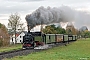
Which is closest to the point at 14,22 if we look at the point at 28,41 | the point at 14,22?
the point at 14,22

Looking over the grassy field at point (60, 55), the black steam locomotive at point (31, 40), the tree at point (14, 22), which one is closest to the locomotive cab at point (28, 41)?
the black steam locomotive at point (31, 40)

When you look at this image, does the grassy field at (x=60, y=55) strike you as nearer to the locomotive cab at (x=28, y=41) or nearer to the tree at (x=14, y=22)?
the locomotive cab at (x=28, y=41)

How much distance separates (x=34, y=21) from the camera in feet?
154

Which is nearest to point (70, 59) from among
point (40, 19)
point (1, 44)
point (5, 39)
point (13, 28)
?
point (40, 19)

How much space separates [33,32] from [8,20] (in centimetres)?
5895

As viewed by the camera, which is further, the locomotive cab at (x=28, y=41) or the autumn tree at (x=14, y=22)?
the autumn tree at (x=14, y=22)

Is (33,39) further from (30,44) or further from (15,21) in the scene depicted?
(15,21)

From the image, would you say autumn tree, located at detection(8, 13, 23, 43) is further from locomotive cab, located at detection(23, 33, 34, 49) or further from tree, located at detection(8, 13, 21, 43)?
locomotive cab, located at detection(23, 33, 34, 49)

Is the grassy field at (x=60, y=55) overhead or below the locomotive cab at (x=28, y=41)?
below

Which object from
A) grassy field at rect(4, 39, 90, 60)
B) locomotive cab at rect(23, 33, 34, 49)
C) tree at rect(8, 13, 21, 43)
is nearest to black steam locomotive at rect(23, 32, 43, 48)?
locomotive cab at rect(23, 33, 34, 49)

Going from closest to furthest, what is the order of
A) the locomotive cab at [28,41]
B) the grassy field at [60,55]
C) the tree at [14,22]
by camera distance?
the grassy field at [60,55] → the locomotive cab at [28,41] → the tree at [14,22]

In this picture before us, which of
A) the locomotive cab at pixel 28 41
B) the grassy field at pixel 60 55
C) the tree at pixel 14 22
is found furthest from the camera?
the tree at pixel 14 22

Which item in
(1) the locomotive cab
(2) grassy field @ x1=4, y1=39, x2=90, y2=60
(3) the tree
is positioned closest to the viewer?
(2) grassy field @ x1=4, y1=39, x2=90, y2=60

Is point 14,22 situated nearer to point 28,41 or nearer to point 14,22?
point 14,22
